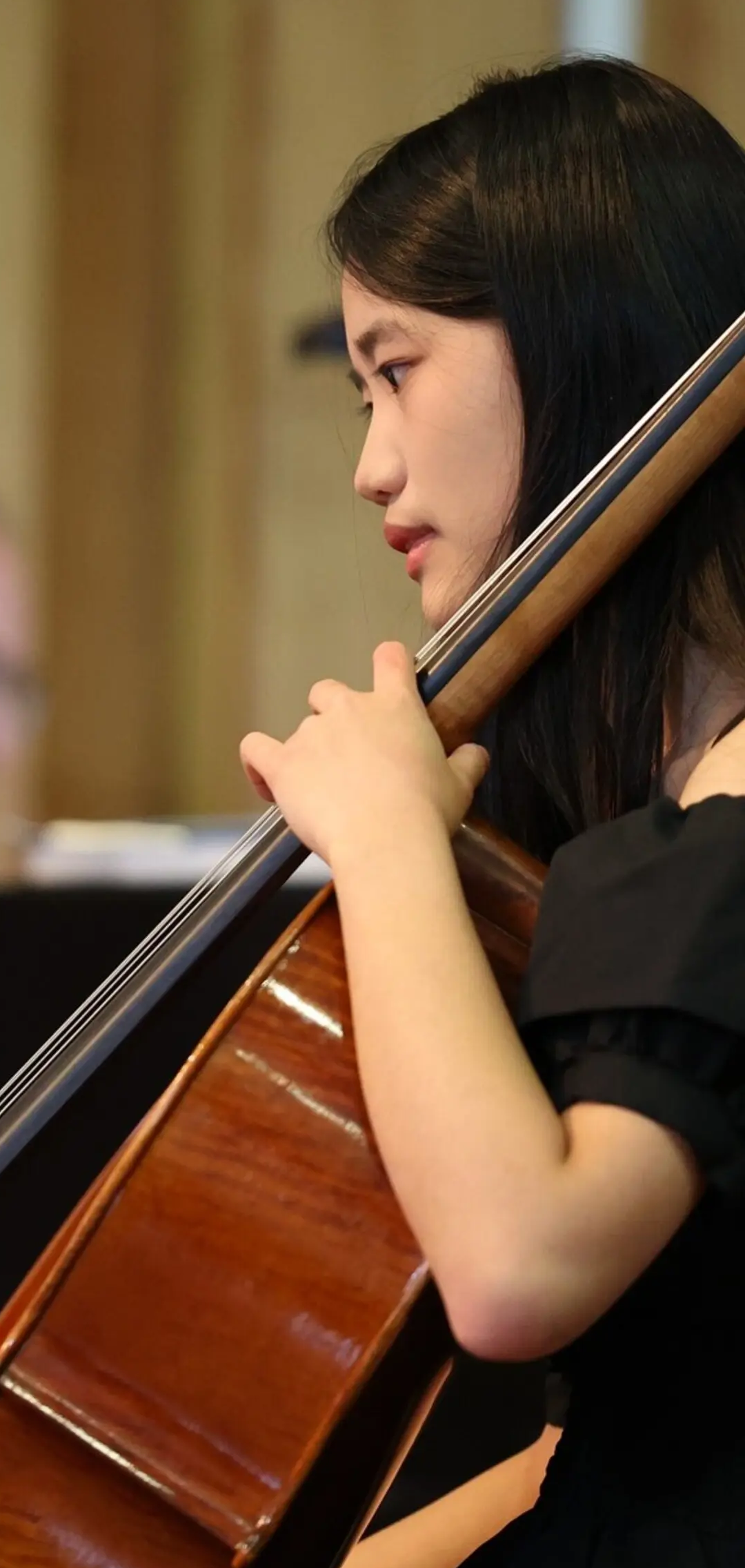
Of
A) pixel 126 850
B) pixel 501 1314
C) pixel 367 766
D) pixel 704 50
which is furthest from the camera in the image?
pixel 704 50

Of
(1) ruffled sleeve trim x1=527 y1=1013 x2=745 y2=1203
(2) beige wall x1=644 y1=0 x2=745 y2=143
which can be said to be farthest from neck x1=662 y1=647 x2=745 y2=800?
(2) beige wall x1=644 y1=0 x2=745 y2=143

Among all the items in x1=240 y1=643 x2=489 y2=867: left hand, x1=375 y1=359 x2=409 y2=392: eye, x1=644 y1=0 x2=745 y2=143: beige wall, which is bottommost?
x1=240 y1=643 x2=489 y2=867: left hand

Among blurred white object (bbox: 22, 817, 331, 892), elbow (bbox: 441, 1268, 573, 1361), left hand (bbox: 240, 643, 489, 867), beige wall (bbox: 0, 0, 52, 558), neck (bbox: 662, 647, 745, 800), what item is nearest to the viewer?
elbow (bbox: 441, 1268, 573, 1361)

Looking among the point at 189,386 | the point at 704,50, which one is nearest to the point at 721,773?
the point at 189,386

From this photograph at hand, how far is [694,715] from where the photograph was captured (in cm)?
78

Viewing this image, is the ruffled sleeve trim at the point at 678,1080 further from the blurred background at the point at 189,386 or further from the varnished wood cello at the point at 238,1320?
the blurred background at the point at 189,386

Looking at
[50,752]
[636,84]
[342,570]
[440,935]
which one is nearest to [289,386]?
[342,570]

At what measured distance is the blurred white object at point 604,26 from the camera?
2.04m

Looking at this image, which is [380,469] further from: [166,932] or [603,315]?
[166,932]

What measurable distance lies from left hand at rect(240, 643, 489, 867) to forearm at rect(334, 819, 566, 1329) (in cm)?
2

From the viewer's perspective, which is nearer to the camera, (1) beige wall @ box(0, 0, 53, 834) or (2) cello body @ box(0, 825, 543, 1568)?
(2) cello body @ box(0, 825, 543, 1568)

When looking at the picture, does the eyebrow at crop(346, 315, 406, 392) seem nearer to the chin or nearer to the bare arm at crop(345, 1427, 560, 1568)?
the chin

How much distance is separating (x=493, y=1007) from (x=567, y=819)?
30 centimetres

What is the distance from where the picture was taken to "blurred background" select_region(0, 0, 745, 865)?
6.09 ft
